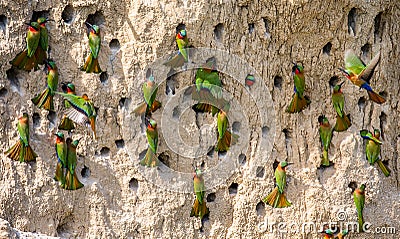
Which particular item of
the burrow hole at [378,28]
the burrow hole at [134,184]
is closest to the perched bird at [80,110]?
the burrow hole at [134,184]

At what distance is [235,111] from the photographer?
6.44 meters

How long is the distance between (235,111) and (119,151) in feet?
2.35

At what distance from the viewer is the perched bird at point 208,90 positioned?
632 cm

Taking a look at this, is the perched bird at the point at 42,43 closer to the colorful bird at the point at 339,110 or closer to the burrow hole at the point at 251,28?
the burrow hole at the point at 251,28

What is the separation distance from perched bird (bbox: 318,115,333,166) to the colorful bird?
1.9 inches

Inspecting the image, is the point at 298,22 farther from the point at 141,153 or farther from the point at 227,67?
the point at 141,153

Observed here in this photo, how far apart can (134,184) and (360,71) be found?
4.77 ft

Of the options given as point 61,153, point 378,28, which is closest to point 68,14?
point 61,153

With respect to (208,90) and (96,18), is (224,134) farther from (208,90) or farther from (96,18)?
(96,18)

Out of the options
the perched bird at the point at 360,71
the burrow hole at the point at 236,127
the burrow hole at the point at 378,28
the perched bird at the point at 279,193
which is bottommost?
the perched bird at the point at 279,193

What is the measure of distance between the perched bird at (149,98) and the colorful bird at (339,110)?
3.36ft

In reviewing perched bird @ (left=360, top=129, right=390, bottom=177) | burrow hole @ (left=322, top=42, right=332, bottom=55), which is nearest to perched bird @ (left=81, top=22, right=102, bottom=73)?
burrow hole @ (left=322, top=42, right=332, bottom=55)

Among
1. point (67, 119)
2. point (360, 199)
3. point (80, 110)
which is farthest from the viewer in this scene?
point (360, 199)

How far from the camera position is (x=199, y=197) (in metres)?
6.36
